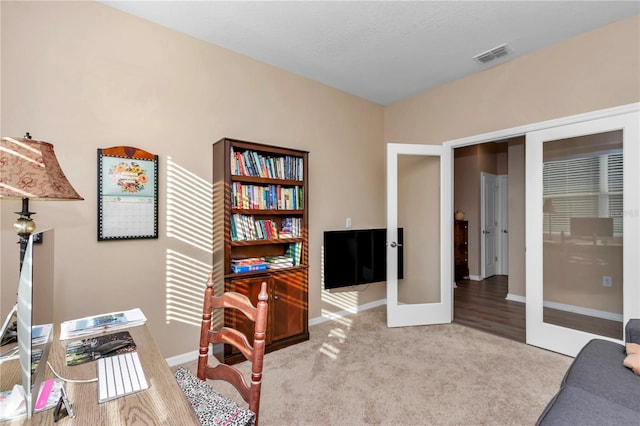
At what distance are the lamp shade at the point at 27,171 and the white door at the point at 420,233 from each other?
3081mm

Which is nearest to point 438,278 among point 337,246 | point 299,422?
point 337,246

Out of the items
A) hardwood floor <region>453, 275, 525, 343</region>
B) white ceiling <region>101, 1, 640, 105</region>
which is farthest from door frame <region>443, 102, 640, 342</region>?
hardwood floor <region>453, 275, 525, 343</region>

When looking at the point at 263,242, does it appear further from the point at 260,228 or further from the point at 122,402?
the point at 122,402

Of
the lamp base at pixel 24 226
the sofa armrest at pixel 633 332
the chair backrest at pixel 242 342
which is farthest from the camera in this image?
the sofa armrest at pixel 633 332

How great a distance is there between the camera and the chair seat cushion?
→ 3.71 feet

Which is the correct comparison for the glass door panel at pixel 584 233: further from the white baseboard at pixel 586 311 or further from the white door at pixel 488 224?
the white door at pixel 488 224

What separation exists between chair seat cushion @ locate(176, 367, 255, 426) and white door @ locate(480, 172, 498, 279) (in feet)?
20.5

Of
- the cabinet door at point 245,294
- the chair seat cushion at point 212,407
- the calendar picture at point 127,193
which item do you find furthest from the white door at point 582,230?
the calendar picture at point 127,193

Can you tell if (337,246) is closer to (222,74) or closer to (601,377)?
(222,74)

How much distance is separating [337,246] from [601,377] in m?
2.65

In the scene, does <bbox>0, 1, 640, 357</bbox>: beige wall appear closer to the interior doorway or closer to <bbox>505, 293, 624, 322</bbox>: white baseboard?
<bbox>505, 293, 624, 322</bbox>: white baseboard

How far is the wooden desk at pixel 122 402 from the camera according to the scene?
846 millimetres

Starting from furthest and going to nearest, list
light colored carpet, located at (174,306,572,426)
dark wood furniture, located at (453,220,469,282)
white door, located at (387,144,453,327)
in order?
dark wood furniture, located at (453,220,469,282) < white door, located at (387,144,453,327) < light colored carpet, located at (174,306,572,426)

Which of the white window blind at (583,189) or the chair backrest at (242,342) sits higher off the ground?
the white window blind at (583,189)
